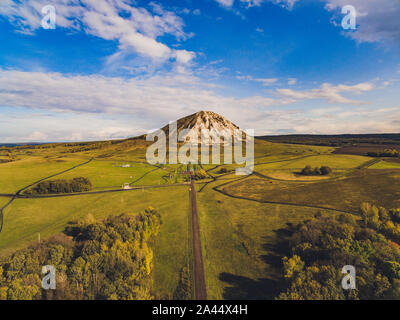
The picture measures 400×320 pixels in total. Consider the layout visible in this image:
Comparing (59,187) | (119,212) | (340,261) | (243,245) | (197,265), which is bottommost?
(197,265)

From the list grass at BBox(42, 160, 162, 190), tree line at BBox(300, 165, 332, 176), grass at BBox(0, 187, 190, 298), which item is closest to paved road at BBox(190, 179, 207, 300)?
grass at BBox(0, 187, 190, 298)

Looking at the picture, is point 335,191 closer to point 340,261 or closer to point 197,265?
point 340,261

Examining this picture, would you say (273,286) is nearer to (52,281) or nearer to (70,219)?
(52,281)

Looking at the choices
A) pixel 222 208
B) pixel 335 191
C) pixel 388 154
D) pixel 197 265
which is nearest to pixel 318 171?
pixel 335 191

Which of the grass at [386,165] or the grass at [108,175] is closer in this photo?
the grass at [108,175]

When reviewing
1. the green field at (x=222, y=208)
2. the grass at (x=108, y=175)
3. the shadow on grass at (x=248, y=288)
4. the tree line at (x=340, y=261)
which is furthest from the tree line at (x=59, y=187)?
the tree line at (x=340, y=261)

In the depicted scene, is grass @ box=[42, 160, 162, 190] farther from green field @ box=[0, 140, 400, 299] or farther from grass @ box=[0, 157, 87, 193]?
grass @ box=[0, 157, 87, 193]

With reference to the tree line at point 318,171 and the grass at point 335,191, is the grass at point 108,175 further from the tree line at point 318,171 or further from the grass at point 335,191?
the tree line at point 318,171

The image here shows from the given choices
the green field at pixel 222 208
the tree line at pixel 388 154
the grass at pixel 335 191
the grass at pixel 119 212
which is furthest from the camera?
the tree line at pixel 388 154
